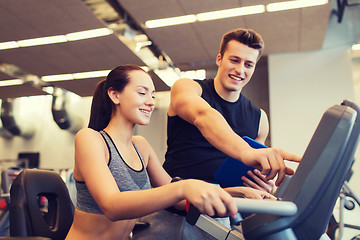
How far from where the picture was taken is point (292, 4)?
440 cm

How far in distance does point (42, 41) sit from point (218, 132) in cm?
525

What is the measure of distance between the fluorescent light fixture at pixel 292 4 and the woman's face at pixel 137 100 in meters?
3.69

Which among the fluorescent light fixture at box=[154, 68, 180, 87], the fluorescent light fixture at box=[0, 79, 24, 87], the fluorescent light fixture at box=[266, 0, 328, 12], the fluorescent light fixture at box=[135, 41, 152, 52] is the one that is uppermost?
the fluorescent light fixture at box=[266, 0, 328, 12]

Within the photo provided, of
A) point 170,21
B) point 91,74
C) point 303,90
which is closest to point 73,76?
point 91,74

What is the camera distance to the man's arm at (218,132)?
0.79 meters

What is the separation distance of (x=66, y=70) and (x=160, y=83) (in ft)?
6.89

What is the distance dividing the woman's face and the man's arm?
0.14 metres

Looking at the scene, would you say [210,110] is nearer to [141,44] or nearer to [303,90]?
[141,44]

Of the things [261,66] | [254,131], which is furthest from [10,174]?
[261,66]

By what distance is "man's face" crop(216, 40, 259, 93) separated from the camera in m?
1.32

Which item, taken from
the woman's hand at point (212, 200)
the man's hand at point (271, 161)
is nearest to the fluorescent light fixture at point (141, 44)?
the man's hand at point (271, 161)

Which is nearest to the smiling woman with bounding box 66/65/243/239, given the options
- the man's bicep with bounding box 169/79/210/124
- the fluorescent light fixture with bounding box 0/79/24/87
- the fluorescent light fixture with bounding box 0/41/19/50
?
the man's bicep with bounding box 169/79/210/124

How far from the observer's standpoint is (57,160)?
989 centimetres

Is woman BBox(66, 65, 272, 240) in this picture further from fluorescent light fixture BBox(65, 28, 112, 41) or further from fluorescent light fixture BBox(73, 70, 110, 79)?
fluorescent light fixture BBox(73, 70, 110, 79)
